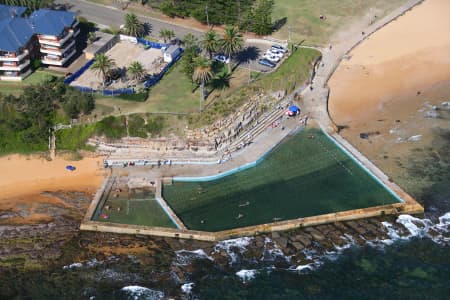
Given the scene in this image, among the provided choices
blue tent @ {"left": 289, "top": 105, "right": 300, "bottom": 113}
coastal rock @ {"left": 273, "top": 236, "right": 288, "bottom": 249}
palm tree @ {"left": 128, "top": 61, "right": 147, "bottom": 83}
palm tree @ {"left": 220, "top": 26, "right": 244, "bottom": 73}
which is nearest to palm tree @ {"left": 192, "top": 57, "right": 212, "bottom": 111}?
palm tree @ {"left": 220, "top": 26, "right": 244, "bottom": 73}

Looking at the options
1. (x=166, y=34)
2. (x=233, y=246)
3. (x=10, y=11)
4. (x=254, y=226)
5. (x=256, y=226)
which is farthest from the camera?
(x=166, y=34)

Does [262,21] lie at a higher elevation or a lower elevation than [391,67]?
higher

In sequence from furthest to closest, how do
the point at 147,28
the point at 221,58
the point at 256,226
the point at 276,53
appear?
the point at 147,28, the point at 276,53, the point at 221,58, the point at 256,226

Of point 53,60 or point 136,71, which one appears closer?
point 136,71

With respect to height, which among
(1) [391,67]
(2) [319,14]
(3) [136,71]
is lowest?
(3) [136,71]

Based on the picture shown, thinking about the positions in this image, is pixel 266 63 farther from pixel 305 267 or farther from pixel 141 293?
pixel 141 293

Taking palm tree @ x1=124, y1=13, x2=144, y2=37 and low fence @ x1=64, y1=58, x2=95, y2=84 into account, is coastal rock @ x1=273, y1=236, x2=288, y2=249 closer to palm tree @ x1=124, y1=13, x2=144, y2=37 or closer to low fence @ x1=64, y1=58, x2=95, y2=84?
low fence @ x1=64, y1=58, x2=95, y2=84

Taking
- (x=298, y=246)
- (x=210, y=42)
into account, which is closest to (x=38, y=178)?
(x=210, y=42)

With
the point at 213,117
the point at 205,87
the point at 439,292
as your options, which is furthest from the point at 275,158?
the point at 439,292
